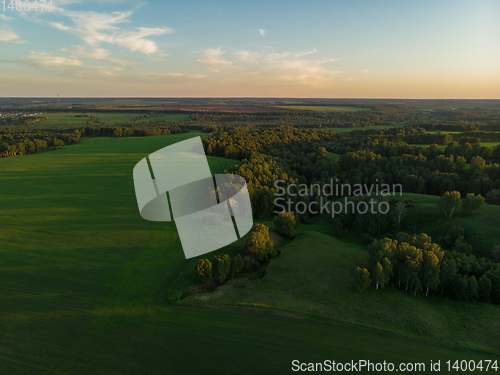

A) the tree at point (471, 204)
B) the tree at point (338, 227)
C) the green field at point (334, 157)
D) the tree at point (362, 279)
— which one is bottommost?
the tree at point (338, 227)

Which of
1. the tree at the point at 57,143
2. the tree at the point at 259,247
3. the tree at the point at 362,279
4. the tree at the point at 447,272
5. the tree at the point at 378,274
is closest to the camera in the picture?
the tree at the point at 362,279

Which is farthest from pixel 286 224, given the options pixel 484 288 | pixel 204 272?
pixel 484 288

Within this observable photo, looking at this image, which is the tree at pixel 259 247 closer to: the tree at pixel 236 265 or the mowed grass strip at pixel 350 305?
the mowed grass strip at pixel 350 305

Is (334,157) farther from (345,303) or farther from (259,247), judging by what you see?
(345,303)

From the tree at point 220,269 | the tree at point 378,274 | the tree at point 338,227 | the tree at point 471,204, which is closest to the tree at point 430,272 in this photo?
the tree at point 378,274

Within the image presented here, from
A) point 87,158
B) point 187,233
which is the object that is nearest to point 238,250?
point 187,233
